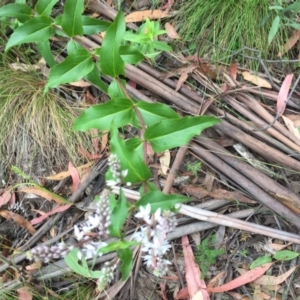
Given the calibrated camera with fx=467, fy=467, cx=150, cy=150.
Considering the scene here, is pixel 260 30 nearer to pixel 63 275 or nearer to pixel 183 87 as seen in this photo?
pixel 183 87

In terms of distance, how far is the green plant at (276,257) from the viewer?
2025 mm

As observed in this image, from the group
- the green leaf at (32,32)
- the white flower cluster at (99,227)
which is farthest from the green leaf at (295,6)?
the white flower cluster at (99,227)

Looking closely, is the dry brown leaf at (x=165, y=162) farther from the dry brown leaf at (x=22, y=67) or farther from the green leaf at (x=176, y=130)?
the dry brown leaf at (x=22, y=67)

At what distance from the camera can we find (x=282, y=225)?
81.5 inches

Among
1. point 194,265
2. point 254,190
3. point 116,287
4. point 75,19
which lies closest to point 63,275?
point 116,287

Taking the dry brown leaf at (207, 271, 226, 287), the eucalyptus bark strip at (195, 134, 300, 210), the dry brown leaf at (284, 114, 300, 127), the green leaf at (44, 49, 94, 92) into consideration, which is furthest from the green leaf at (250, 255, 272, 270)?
the green leaf at (44, 49, 94, 92)

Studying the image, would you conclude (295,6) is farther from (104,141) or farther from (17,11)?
(17,11)

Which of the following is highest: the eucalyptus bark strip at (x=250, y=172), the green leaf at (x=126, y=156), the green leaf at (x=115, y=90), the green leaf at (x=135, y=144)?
the green leaf at (x=115, y=90)

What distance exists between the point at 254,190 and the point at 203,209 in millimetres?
243

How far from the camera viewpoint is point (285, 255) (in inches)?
80.1

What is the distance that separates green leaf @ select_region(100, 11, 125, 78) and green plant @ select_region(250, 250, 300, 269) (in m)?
1.04

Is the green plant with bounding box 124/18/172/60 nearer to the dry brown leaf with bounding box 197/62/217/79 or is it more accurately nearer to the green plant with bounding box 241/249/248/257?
the dry brown leaf with bounding box 197/62/217/79

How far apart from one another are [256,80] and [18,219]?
1369 millimetres

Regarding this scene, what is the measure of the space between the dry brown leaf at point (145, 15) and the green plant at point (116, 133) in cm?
42
